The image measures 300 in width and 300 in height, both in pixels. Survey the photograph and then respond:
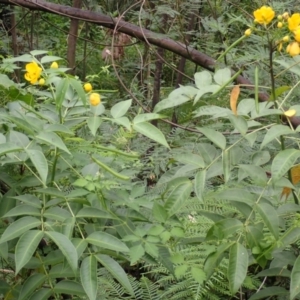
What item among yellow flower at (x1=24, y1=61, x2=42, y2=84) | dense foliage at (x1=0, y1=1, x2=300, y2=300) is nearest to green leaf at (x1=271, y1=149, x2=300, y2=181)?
dense foliage at (x1=0, y1=1, x2=300, y2=300)

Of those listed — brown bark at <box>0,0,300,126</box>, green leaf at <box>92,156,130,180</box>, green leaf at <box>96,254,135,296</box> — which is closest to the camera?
green leaf at <box>96,254,135,296</box>

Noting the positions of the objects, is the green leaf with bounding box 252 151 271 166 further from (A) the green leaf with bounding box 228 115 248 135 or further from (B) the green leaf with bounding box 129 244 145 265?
(B) the green leaf with bounding box 129 244 145 265

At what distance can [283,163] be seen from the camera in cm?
112

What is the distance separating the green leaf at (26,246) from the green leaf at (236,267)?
415 millimetres

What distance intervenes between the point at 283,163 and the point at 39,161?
20.0 inches

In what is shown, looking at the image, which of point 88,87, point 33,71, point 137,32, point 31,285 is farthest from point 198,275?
point 137,32

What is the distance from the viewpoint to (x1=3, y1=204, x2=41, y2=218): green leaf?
1225mm

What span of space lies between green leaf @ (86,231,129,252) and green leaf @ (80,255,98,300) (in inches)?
1.4

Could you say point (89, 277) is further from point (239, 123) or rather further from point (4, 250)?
point (239, 123)

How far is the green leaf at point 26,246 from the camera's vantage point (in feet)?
3.72

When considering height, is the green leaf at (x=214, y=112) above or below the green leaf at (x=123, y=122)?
above

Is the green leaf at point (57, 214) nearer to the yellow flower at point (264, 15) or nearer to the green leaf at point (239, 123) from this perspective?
the green leaf at point (239, 123)

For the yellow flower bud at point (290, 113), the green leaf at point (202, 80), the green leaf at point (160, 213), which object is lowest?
the green leaf at point (160, 213)

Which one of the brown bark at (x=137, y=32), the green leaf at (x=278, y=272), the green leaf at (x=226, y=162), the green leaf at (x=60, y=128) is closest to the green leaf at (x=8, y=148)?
the green leaf at (x=60, y=128)
